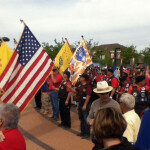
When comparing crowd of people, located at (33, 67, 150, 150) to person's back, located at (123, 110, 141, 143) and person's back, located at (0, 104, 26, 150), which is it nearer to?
person's back, located at (123, 110, 141, 143)

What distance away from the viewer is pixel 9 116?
10.5 ft

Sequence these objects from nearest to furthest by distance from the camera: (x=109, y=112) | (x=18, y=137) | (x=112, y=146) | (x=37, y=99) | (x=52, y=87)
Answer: (x=112, y=146) < (x=109, y=112) < (x=18, y=137) < (x=52, y=87) < (x=37, y=99)

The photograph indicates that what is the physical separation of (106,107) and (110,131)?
42 cm

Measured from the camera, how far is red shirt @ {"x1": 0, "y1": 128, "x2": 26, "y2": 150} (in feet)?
9.95

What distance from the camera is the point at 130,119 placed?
12.5ft

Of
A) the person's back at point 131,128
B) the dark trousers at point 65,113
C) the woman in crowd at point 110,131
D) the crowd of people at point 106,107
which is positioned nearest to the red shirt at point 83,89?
the crowd of people at point 106,107

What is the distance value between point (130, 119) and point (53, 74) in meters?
5.66

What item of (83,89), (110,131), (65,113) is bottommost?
(65,113)

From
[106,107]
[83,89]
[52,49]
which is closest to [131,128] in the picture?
[106,107]

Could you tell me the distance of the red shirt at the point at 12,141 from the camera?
3.03m

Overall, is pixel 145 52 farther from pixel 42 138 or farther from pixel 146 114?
pixel 146 114

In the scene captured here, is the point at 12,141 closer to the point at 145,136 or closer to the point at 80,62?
the point at 145,136

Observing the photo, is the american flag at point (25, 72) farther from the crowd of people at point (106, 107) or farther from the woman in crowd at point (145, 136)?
the woman in crowd at point (145, 136)

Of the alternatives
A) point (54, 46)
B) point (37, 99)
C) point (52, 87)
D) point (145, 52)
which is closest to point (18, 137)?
point (52, 87)
